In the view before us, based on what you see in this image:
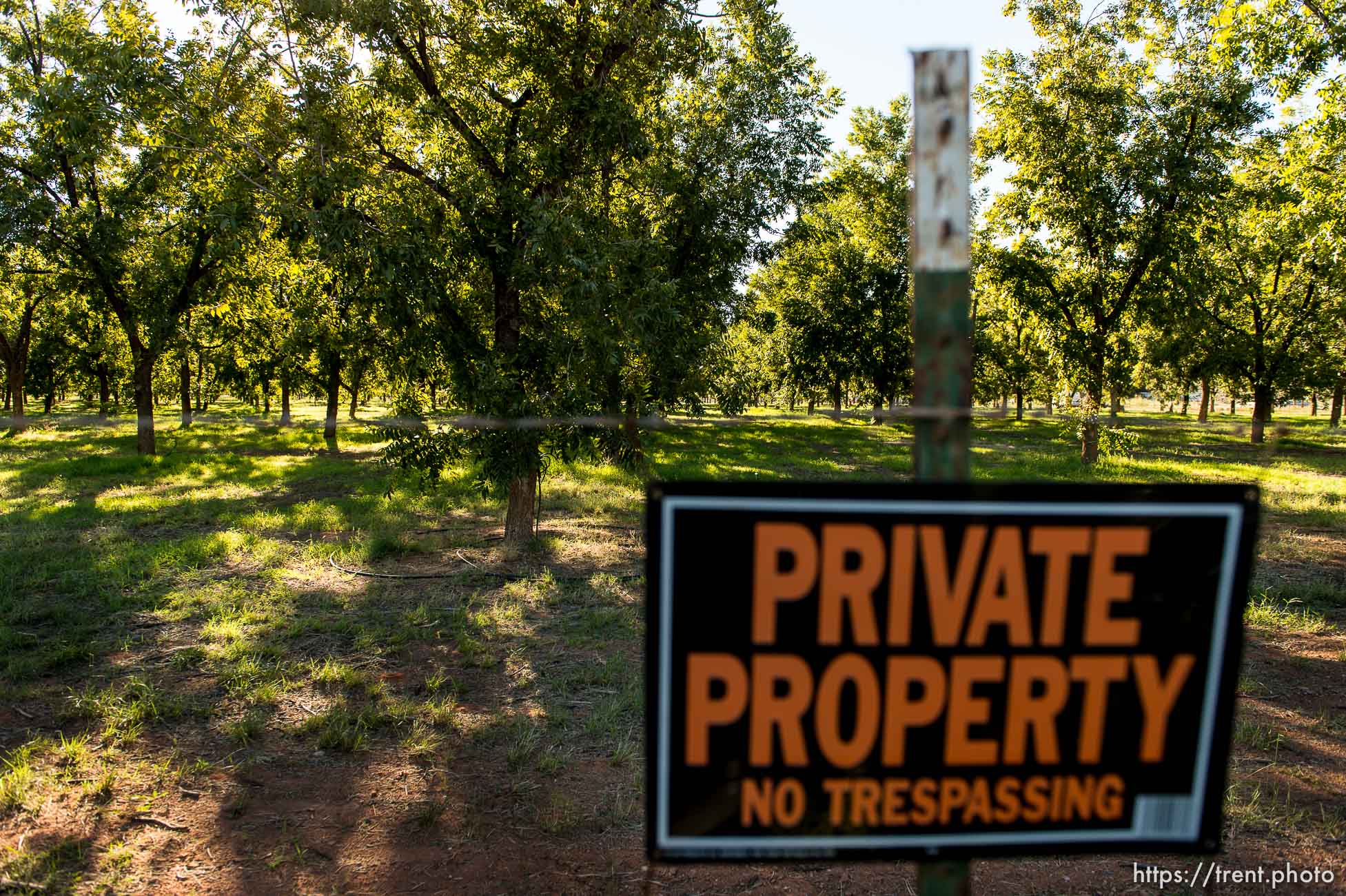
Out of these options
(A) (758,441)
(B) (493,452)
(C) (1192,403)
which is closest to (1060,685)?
(B) (493,452)

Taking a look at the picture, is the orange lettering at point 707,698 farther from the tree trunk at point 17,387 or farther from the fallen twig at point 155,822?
the tree trunk at point 17,387

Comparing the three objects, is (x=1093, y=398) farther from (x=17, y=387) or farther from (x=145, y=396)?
(x=17, y=387)

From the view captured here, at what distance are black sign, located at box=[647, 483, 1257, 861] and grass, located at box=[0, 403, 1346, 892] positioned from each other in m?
0.47

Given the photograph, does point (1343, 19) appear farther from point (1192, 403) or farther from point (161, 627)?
point (1192, 403)

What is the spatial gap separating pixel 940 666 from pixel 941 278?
92cm

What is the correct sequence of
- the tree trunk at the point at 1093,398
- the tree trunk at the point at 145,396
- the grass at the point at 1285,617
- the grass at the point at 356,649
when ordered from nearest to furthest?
the grass at the point at 356,649 → the grass at the point at 1285,617 → the tree trunk at the point at 1093,398 → the tree trunk at the point at 145,396

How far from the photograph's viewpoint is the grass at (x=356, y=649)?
433 cm

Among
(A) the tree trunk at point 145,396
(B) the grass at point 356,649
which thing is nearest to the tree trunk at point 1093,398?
(B) the grass at point 356,649

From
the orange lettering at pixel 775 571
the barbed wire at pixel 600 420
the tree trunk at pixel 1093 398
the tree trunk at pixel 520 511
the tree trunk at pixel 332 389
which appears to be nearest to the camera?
the orange lettering at pixel 775 571

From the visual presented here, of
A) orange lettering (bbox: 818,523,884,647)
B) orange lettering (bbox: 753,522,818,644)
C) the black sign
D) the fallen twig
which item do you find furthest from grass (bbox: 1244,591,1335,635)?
the fallen twig

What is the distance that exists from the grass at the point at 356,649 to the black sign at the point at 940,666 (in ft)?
1.54

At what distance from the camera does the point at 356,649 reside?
6.55 meters

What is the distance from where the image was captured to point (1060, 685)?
1771 mm

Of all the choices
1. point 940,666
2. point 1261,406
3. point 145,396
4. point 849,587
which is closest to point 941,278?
point 849,587
